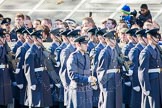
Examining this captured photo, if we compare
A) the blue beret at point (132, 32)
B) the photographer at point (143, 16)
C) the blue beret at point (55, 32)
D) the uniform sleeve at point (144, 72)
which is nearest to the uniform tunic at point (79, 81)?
the uniform sleeve at point (144, 72)

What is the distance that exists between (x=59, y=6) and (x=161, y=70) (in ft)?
45.3

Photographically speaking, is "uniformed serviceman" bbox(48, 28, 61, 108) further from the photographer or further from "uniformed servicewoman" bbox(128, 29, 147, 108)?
the photographer

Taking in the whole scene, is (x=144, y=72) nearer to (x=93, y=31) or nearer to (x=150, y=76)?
(x=150, y=76)

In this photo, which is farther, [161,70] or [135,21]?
[135,21]

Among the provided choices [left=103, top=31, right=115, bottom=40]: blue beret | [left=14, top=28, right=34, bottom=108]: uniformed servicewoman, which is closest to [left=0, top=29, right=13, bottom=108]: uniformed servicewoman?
[left=14, top=28, right=34, bottom=108]: uniformed servicewoman

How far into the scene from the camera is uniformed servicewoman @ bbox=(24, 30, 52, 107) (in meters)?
21.3

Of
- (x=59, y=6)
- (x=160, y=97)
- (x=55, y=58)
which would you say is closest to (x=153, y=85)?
(x=160, y=97)

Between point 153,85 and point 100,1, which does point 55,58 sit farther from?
point 100,1

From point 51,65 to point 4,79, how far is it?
1.05m

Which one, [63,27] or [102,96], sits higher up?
[63,27]

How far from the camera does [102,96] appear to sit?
68.7ft

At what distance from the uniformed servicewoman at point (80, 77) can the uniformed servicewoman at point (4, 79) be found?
6.25ft

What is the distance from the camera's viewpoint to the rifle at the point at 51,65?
21.5 m

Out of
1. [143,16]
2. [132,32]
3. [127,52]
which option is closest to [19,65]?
[127,52]
